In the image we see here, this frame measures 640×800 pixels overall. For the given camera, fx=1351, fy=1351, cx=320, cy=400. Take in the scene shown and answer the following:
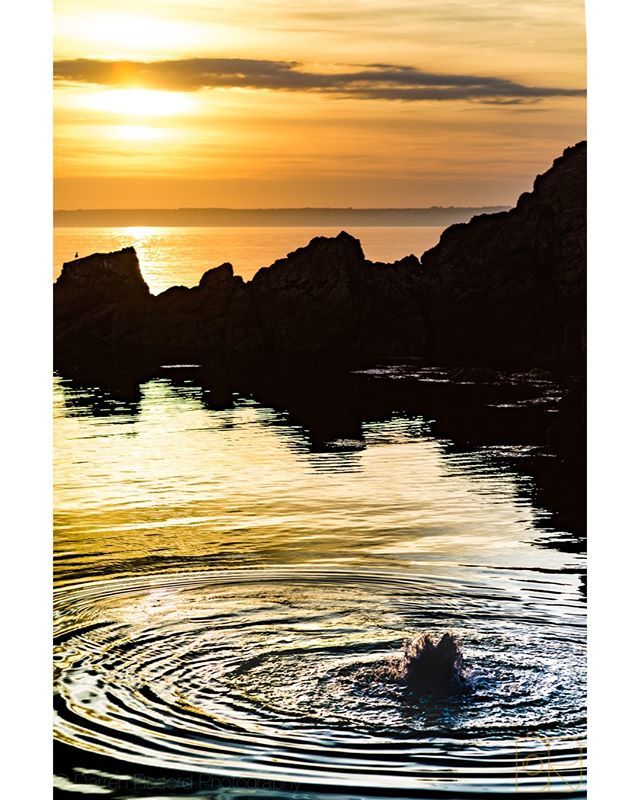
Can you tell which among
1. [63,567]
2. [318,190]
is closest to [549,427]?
[318,190]

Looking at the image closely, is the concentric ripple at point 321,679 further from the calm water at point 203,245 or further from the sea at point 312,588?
the calm water at point 203,245

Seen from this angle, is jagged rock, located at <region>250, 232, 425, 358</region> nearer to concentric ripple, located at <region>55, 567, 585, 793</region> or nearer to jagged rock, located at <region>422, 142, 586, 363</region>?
jagged rock, located at <region>422, 142, 586, 363</region>

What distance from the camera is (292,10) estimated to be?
11.4 meters

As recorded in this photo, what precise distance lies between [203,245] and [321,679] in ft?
36.8

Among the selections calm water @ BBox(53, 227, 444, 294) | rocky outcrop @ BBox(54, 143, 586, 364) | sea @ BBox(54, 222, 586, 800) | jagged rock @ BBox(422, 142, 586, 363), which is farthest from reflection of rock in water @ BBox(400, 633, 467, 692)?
rocky outcrop @ BBox(54, 143, 586, 364)

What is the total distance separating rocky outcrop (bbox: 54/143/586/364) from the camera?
18.7m

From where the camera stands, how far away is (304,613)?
8.05 meters

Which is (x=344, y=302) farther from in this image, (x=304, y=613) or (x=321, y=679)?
(x=321, y=679)

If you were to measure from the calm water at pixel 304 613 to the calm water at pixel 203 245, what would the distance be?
3.42 meters

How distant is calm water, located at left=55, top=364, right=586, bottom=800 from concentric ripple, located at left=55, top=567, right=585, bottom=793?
15 mm
